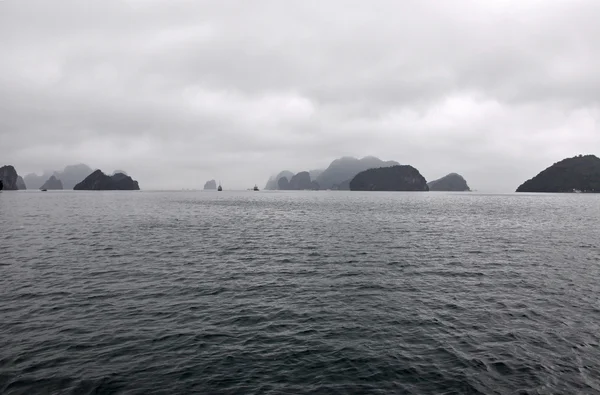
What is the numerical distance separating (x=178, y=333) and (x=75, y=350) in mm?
5420

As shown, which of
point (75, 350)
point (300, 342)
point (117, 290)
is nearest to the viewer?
point (75, 350)

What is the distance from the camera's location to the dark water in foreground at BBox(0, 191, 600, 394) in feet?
51.5

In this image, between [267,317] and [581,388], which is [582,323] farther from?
[267,317]

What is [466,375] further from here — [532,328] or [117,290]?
[117,290]

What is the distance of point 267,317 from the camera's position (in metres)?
23.0

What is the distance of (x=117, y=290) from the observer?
1136 inches

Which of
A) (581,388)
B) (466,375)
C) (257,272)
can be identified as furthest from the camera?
(257,272)

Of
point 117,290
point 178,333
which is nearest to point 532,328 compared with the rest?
point 178,333

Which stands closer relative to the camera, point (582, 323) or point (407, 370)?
point (407, 370)

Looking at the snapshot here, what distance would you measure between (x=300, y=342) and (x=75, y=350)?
41.6ft

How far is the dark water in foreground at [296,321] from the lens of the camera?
15.7 meters

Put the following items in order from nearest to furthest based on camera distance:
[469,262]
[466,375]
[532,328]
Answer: [466,375] < [532,328] < [469,262]

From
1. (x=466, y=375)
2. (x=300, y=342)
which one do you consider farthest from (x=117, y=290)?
(x=466, y=375)

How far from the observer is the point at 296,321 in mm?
22453
